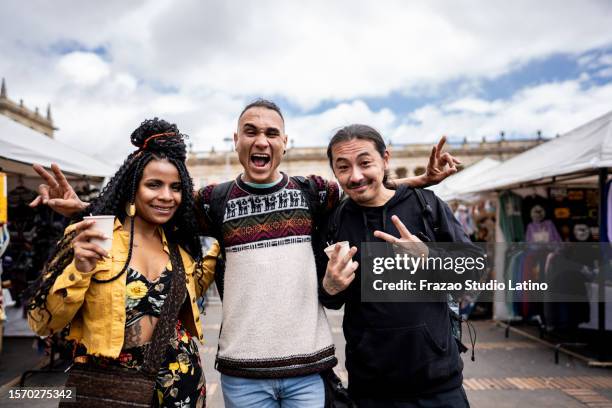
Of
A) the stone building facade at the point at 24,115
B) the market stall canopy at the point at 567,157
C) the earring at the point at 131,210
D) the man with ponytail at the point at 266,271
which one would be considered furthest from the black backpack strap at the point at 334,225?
the stone building facade at the point at 24,115

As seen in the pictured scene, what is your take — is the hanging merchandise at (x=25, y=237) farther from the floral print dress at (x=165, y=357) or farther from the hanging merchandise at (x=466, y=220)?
the hanging merchandise at (x=466, y=220)

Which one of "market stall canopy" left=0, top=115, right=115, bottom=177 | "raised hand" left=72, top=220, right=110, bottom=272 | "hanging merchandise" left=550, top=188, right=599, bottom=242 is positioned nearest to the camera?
"raised hand" left=72, top=220, right=110, bottom=272

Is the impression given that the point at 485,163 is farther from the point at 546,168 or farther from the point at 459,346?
the point at 459,346

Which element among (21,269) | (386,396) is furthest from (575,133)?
(21,269)

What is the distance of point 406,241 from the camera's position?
1.82 m

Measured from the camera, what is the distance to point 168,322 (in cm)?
192

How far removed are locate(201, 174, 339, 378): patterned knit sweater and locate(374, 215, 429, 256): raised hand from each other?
0.45 m

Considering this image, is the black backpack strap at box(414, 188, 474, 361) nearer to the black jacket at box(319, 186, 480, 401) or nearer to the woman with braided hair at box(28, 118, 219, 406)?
the black jacket at box(319, 186, 480, 401)

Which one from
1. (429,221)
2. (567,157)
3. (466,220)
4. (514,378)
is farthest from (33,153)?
(466,220)

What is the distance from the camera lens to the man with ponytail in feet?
6.31

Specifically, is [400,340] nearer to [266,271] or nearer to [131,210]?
[266,271]

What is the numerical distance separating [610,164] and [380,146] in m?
4.13

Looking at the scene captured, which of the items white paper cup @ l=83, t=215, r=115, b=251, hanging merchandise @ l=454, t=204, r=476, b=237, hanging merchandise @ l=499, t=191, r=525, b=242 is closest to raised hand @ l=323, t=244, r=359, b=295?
white paper cup @ l=83, t=215, r=115, b=251

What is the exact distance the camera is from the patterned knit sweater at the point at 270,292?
1.92 m
